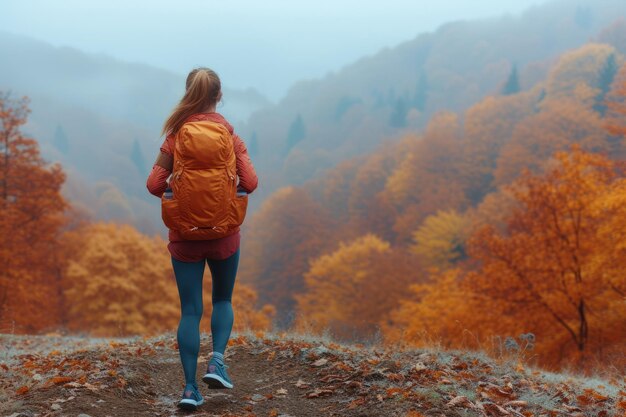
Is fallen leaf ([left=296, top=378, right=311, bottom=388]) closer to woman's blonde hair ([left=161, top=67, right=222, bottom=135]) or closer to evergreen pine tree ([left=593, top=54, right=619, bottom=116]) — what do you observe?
woman's blonde hair ([left=161, top=67, right=222, bottom=135])

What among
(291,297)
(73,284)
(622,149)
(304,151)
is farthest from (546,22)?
(73,284)

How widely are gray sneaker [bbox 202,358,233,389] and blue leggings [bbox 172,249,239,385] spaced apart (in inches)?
3.7

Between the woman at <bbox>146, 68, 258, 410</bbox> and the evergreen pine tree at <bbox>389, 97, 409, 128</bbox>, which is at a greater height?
the evergreen pine tree at <bbox>389, 97, 409, 128</bbox>

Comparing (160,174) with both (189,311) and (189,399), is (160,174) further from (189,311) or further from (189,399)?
(189,399)

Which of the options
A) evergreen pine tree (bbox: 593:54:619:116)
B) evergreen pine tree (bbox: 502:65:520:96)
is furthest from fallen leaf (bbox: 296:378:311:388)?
evergreen pine tree (bbox: 502:65:520:96)

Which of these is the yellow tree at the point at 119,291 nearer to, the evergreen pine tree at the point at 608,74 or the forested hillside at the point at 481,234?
the forested hillside at the point at 481,234

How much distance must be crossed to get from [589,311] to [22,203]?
64.7 ft

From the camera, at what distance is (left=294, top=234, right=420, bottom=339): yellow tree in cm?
3672

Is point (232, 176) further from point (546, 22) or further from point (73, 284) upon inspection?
point (546, 22)

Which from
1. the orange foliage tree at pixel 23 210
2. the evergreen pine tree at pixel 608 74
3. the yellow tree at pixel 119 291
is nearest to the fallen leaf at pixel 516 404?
the orange foliage tree at pixel 23 210

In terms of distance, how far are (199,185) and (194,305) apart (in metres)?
0.98

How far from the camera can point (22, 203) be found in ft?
67.1

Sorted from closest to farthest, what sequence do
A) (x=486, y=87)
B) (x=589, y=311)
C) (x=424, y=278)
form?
1. (x=589, y=311)
2. (x=424, y=278)
3. (x=486, y=87)

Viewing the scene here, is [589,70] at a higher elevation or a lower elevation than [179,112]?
higher
